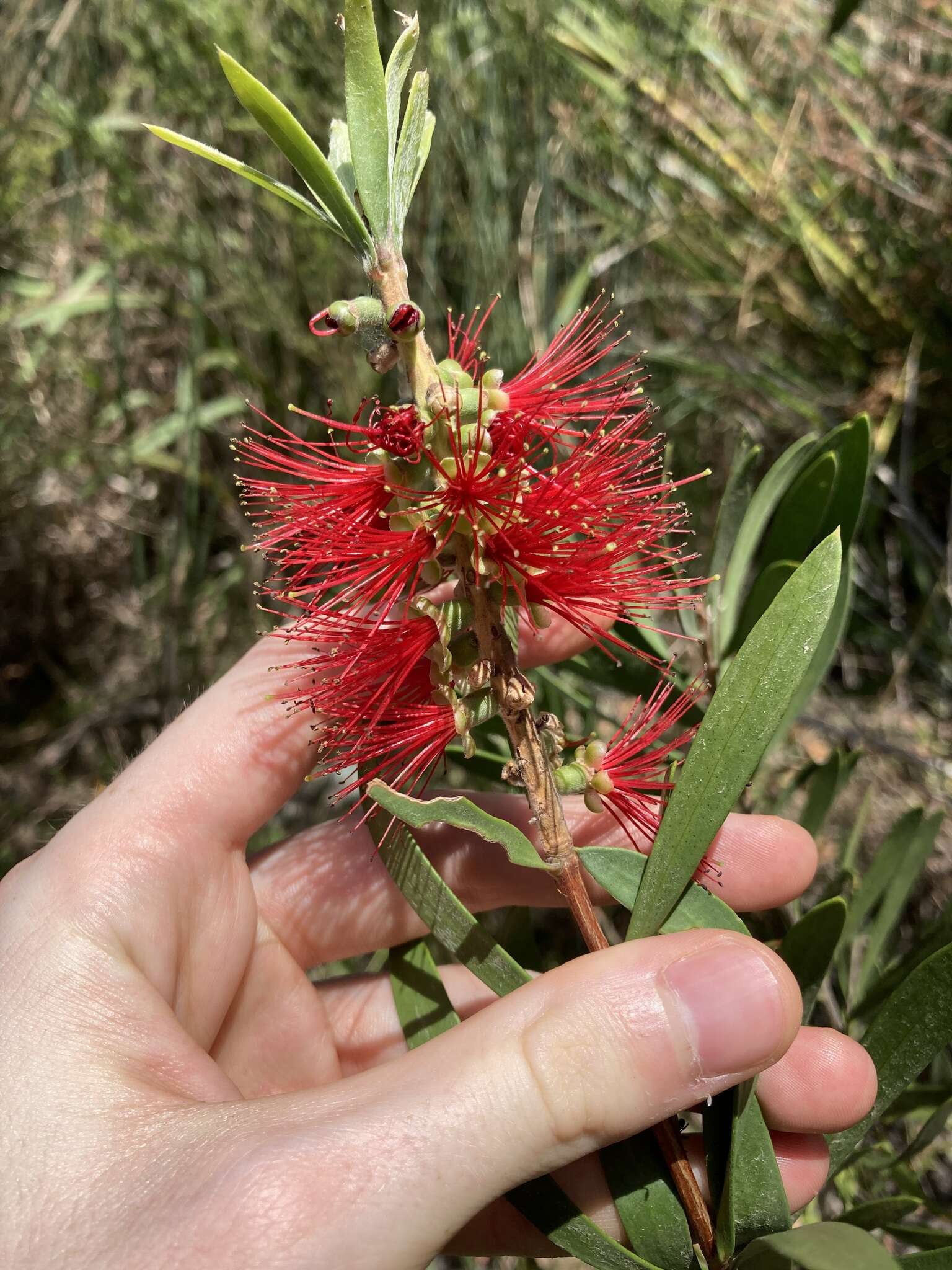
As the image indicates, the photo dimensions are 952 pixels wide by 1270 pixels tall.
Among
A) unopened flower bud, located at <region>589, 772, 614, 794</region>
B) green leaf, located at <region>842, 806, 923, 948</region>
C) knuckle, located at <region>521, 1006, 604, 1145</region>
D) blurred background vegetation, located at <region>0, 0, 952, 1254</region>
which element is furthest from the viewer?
blurred background vegetation, located at <region>0, 0, 952, 1254</region>

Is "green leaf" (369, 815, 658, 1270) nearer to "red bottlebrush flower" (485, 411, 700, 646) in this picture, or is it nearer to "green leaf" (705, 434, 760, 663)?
"red bottlebrush flower" (485, 411, 700, 646)

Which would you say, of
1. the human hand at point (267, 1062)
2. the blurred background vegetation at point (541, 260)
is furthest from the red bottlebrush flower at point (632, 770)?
the blurred background vegetation at point (541, 260)

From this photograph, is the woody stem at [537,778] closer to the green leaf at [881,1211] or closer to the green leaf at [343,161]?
the green leaf at [881,1211]

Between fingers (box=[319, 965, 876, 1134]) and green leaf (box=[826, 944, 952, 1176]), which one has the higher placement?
green leaf (box=[826, 944, 952, 1176])

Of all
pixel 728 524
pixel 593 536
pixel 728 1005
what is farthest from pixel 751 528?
pixel 728 1005

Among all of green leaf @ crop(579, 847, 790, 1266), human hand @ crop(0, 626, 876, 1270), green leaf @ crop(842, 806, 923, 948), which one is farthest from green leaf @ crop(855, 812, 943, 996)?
green leaf @ crop(579, 847, 790, 1266)

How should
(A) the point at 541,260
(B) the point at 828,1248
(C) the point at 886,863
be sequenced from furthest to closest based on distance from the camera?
(A) the point at 541,260
(C) the point at 886,863
(B) the point at 828,1248

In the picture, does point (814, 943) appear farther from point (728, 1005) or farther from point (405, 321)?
point (405, 321)
